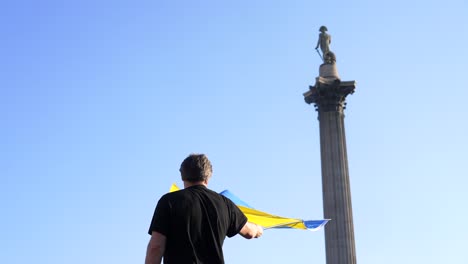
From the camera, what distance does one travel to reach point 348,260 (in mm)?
30266

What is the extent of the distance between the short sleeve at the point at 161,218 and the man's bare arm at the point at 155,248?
0.12 feet

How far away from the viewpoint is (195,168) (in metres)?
5.48

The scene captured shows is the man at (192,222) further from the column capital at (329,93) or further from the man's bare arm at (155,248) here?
the column capital at (329,93)

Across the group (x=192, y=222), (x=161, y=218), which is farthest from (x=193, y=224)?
(x=161, y=218)

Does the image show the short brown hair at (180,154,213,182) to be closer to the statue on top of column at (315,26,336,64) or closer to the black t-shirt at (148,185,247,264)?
the black t-shirt at (148,185,247,264)

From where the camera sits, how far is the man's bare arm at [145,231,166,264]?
505 centimetres

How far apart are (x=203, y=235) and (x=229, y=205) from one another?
419mm

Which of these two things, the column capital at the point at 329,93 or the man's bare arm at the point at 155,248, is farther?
the column capital at the point at 329,93

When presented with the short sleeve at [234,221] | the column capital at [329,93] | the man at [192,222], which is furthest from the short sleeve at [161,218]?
the column capital at [329,93]

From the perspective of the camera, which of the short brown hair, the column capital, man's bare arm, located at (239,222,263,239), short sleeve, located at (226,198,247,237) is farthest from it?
the column capital

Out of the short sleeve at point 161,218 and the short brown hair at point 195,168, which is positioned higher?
the short brown hair at point 195,168

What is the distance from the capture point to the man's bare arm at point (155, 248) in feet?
16.6

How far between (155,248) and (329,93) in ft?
95.2

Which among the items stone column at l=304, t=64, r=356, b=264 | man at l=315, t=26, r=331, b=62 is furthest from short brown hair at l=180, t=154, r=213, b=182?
man at l=315, t=26, r=331, b=62
